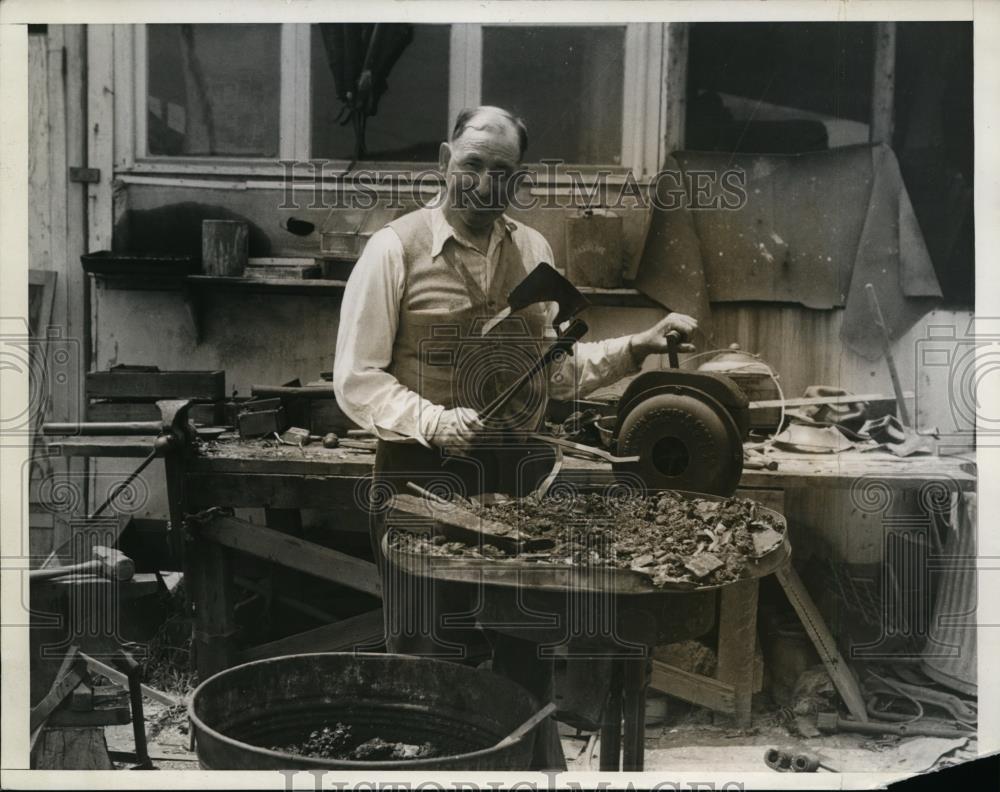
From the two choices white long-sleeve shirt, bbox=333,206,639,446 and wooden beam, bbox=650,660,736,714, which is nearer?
white long-sleeve shirt, bbox=333,206,639,446


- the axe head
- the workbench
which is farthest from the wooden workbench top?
the axe head

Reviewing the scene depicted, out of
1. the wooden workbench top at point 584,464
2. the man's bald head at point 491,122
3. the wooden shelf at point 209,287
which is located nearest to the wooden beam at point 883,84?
the wooden shelf at point 209,287

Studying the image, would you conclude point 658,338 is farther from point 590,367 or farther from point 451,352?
point 451,352

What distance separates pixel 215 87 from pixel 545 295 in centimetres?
152

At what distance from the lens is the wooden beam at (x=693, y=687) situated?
4223 mm

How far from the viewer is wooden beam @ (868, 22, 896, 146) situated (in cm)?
422

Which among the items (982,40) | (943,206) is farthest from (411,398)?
(982,40)

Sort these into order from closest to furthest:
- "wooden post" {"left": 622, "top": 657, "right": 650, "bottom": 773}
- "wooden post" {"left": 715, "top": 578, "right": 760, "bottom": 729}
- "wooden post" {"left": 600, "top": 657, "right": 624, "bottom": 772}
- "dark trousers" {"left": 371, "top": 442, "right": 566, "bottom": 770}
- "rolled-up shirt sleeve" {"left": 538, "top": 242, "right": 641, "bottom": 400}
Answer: "wooden post" {"left": 622, "top": 657, "right": 650, "bottom": 773} < "wooden post" {"left": 600, "top": 657, "right": 624, "bottom": 772} < "dark trousers" {"left": 371, "top": 442, "right": 566, "bottom": 770} < "rolled-up shirt sleeve" {"left": 538, "top": 242, "right": 641, "bottom": 400} < "wooden post" {"left": 715, "top": 578, "right": 760, "bottom": 729}

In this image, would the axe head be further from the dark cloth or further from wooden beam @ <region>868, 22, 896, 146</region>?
wooden beam @ <region>868, 22, 896, 146</region>

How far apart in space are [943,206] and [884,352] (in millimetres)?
645

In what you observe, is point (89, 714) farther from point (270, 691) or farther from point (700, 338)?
point (700, 338)

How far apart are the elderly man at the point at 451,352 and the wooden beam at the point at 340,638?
6 centimetres

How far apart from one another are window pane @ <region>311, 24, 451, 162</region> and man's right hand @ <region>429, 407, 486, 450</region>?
39.1 inches

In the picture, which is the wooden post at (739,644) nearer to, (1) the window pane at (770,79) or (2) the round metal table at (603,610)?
(2) the round metal table at (603,610)
